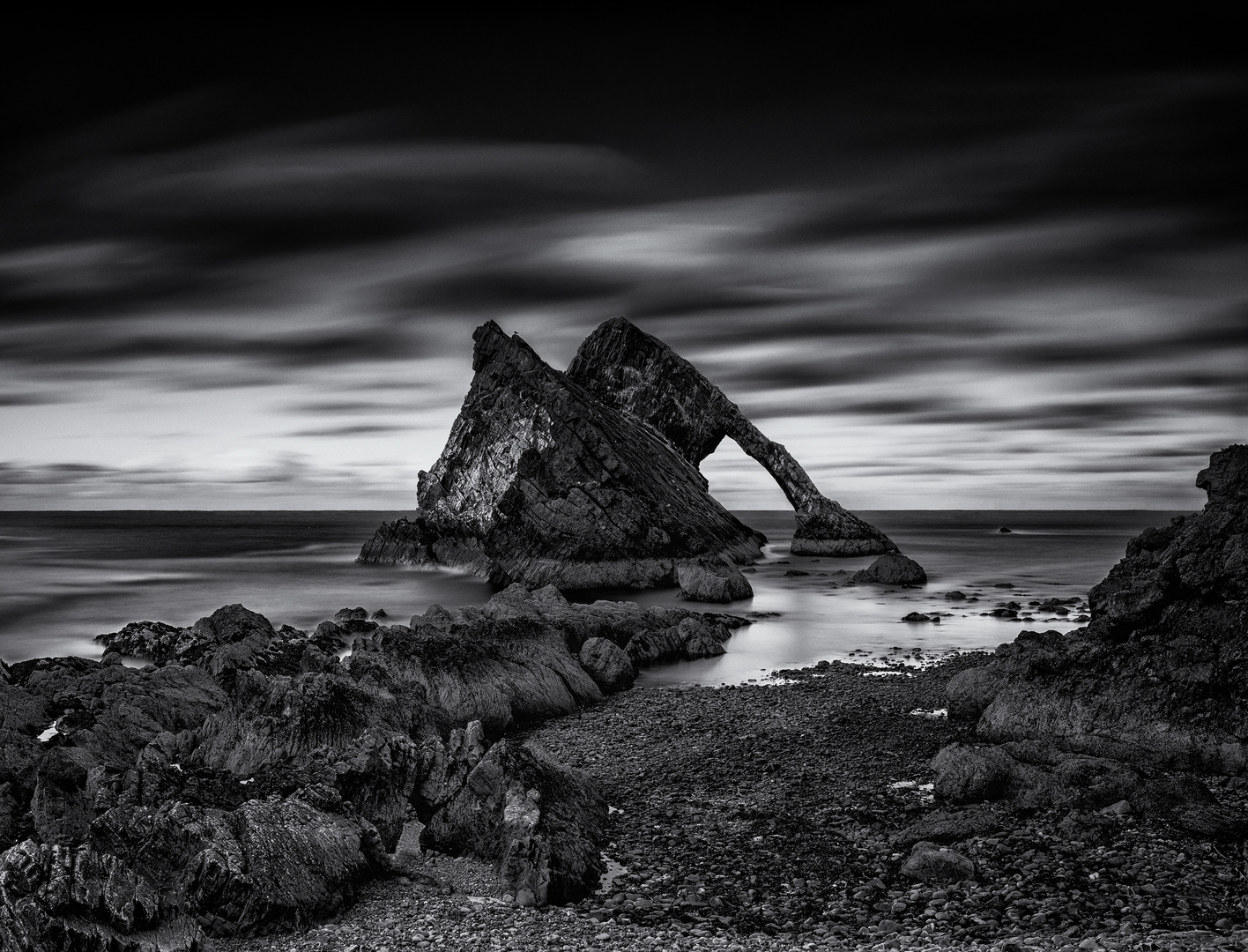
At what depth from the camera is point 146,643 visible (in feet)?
75.4

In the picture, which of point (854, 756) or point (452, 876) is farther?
point (854, 756)

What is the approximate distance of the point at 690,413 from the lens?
180ft

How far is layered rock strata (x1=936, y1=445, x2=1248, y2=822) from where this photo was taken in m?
10.6

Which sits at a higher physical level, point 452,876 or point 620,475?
point 620,475

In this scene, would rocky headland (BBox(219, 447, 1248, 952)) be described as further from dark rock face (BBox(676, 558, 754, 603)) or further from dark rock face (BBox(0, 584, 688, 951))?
dark rock face (BBox(676, 558, 754, 603))

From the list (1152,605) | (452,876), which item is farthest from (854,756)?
(452,876)

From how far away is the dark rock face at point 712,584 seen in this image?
33.9 m

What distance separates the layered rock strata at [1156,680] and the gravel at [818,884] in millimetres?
825

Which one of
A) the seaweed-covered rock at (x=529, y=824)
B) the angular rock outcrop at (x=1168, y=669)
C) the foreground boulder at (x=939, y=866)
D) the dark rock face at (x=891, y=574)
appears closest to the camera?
the foreground boulder at (x=939, y=866)

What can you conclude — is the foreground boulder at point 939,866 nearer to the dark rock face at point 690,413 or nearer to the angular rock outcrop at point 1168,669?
the angular rock outcrop at point 1168,669

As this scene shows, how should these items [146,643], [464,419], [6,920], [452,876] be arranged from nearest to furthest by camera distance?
[6,920], [452,876], [146,643], [464,419]

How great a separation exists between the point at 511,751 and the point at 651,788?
222 centimetres

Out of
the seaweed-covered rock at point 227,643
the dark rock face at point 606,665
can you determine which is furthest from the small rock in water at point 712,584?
the dark rock face at point 606,665

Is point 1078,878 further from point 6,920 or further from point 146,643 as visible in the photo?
point 146,643
